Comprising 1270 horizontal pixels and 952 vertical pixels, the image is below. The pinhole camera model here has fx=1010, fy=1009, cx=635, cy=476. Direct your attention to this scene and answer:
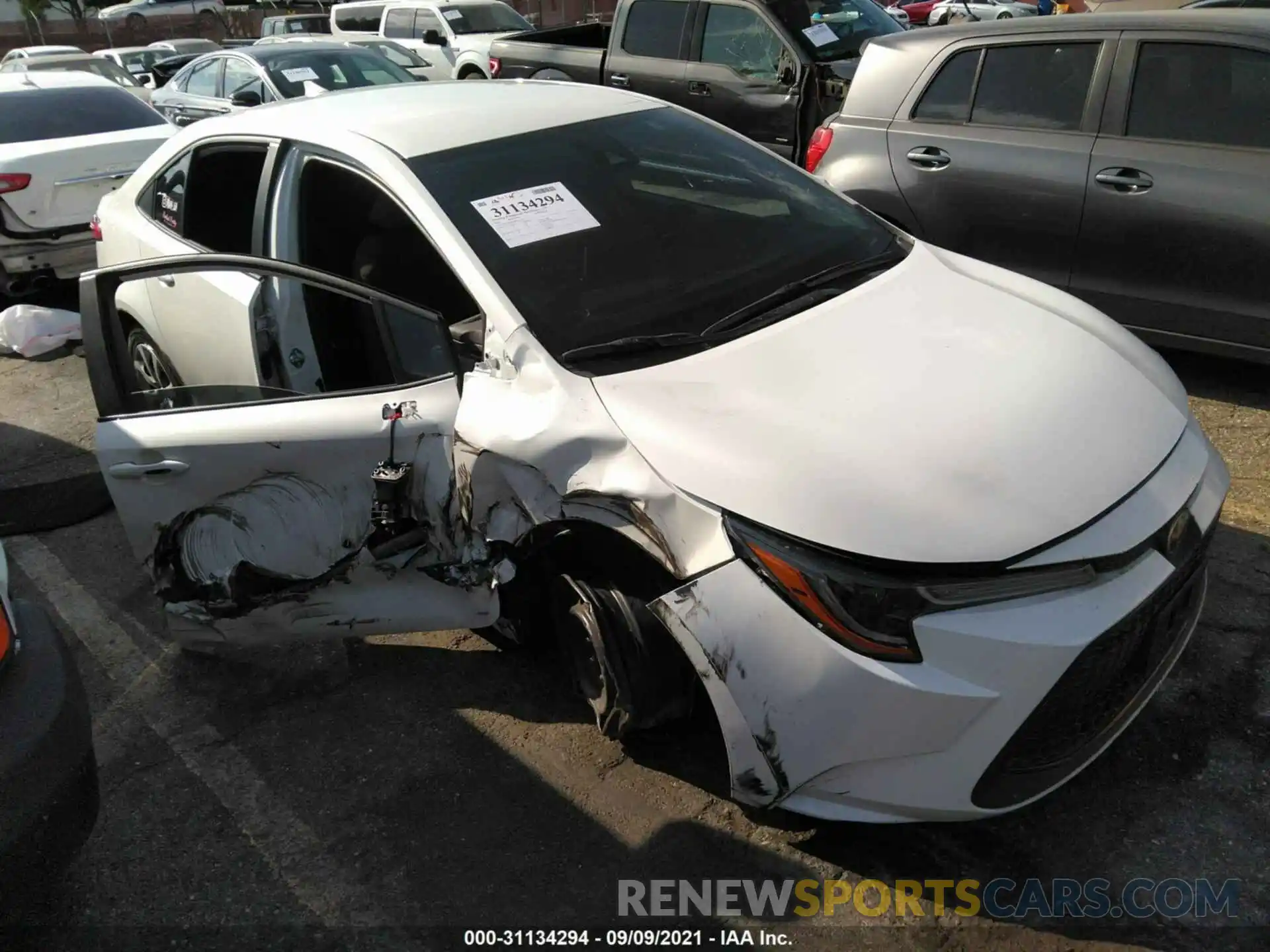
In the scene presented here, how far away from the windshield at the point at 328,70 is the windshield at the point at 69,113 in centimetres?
237

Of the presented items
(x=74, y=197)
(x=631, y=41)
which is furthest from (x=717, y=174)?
(x=631, y=41)

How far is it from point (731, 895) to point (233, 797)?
4.58 feet

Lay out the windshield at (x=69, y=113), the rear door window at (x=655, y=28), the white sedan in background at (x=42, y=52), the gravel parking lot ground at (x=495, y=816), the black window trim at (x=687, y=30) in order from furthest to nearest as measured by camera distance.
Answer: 1. the white sedan in background at (x=42, y=52)
2. the rear door window at (x=655, y=28)
3. the black window trim at (x=687, y=30)
4. the windshield at (x=69, y=113)
5. the gravel parking lot ground at (x=495, y=816)

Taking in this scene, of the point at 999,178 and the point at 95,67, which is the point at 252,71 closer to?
the point at 95,67

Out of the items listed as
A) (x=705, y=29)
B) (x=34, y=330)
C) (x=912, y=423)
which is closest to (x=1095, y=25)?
(x=912, y=423)

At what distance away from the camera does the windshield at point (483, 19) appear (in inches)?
576

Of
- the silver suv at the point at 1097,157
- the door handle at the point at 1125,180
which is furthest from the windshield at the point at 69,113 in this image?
the door handle at the point at 1125,180

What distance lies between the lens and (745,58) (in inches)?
312

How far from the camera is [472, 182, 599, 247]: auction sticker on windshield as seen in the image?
282cm

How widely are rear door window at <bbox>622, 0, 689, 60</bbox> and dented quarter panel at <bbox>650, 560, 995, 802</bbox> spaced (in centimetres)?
722

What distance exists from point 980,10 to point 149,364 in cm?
2060

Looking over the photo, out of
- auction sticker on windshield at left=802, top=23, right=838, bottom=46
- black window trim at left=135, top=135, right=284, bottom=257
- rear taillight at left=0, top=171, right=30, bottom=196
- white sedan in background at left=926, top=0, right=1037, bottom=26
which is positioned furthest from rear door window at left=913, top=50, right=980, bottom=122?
white sedan in background at left=926, top=0, right=1037, bottom=26

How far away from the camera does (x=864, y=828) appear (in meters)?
2.51
